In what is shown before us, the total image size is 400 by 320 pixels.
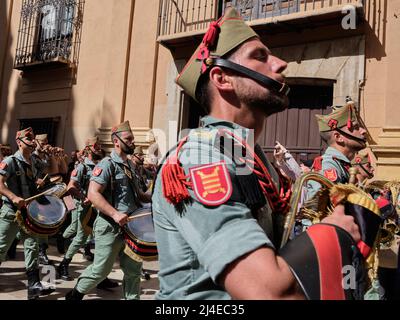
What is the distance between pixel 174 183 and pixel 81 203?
5.99 metres

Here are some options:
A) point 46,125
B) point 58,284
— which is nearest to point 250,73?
point 58,284

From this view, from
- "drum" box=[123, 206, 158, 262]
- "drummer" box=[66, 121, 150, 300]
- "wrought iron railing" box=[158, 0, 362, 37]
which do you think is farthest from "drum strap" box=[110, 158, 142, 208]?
"wrought iron railing" box=[158, 0, 362, 37]

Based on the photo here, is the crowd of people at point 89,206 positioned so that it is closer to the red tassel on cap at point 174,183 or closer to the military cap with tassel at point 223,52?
the military cap with tassel at point 223,52

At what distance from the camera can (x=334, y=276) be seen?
1.20 metres

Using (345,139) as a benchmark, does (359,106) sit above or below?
above

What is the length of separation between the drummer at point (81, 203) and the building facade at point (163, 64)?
214 cm

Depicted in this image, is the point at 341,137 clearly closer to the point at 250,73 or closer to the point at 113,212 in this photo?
the point at 113,212

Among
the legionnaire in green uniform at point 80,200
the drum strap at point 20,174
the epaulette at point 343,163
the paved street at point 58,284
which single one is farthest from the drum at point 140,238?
the legionnaire in green uniform at point 80,200

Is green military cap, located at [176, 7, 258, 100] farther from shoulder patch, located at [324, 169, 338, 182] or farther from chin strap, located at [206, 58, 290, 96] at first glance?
shoulder patch, located at [324, 169, 338, 182]

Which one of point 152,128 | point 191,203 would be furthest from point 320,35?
point 191,203

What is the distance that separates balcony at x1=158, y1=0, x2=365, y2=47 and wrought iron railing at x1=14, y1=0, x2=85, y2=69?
341 centimetres

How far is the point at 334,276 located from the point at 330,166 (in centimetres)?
242

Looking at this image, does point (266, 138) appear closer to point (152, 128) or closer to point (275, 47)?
point (275, 47)

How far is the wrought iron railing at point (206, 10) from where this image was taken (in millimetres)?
8422
